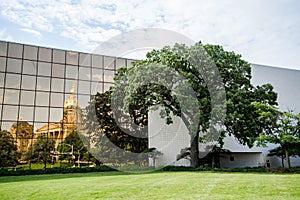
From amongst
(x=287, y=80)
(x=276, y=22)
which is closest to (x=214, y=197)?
(x=276, y=22)

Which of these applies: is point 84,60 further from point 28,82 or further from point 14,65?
point 14,65

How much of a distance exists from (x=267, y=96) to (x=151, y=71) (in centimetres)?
773

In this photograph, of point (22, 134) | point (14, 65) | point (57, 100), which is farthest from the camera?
point (57, 100)

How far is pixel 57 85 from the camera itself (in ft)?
84.2

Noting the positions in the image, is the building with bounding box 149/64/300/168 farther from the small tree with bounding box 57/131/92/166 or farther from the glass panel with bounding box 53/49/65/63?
the glass panel with bounding box 53/49/65/63

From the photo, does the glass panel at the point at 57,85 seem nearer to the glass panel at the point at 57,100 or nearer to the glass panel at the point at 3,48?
the glass panel at the point at 57,100

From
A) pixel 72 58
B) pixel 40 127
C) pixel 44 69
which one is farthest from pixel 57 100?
pixel 72 58

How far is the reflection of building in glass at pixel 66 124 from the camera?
80.6 feet

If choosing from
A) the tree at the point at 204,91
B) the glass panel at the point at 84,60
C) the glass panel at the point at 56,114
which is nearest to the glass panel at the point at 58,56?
the glass panel at the point at 84,60

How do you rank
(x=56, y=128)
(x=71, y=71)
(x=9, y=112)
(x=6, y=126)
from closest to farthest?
(x=6, y=126) < (x=9, y=112) < (x=56, y=128) < (x=71, y=71)

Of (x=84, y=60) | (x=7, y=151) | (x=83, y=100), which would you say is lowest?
(x=7, y=151)

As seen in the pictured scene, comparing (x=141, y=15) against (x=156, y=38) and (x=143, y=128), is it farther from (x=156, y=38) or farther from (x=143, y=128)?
(x=143, y=128)

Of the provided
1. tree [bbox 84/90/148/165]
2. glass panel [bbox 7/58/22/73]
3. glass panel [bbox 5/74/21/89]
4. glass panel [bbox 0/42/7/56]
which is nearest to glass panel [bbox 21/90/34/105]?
glass panel [bbox 5/74/21/89]

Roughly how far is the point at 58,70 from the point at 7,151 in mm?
7394
